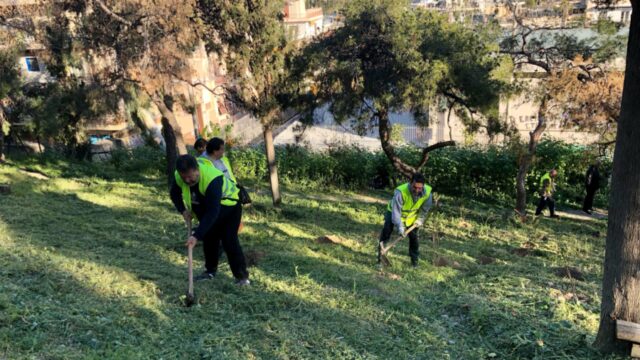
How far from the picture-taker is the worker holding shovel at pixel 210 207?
444cm

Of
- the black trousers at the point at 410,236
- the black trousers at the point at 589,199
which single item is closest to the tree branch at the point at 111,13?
the black trousers at the point at 410,236

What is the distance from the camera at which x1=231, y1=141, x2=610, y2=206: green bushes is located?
48.0 feet

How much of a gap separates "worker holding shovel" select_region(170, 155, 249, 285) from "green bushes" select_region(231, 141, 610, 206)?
9811 mm

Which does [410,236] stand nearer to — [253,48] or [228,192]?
[228,192]

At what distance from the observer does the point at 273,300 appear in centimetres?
477

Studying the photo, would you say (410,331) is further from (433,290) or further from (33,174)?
(33,174)

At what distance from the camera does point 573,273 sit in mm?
6754

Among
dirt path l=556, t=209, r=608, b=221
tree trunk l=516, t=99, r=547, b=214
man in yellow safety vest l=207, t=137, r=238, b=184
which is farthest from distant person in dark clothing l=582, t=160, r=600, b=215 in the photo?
man in yellow safety vest l=207, t=137, r=238, b=184

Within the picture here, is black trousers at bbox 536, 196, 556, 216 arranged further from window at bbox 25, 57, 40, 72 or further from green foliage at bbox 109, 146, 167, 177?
window at bbox 25, 57, 40, 72

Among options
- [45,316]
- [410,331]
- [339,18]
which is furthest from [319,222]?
[45,316]

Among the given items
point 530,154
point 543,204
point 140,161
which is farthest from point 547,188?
point 140,161

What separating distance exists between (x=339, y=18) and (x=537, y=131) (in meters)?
5.39

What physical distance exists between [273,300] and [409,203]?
2483mm

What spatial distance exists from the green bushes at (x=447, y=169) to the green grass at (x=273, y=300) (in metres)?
6.16
